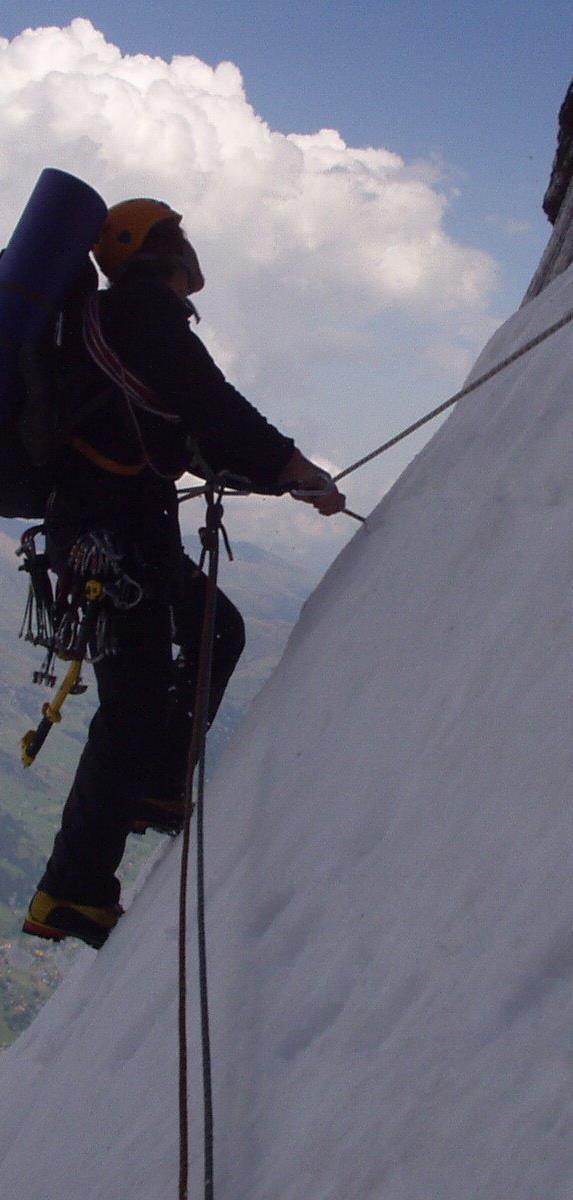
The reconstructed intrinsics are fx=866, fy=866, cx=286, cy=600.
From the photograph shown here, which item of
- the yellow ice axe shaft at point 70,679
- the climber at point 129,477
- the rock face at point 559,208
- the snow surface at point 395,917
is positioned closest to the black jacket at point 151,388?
the climber at point 129,477

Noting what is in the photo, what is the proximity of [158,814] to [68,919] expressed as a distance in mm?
804

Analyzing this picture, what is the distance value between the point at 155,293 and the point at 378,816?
2670 mm

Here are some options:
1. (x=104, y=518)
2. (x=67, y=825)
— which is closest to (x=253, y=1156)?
(x=67, y=825)

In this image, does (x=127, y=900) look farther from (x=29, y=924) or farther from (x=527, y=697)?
(x=527, y=697)

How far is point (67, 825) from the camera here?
4223 mm

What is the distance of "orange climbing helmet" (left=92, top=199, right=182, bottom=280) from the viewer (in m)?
4.25

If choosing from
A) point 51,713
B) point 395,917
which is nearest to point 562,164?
point 51,713

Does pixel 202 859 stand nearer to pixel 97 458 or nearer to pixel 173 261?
pixel 97 458

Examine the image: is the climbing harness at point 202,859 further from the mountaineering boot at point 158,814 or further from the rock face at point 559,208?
the rock face at point 559,208

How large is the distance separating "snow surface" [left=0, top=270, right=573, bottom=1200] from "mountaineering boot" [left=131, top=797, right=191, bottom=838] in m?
0.74

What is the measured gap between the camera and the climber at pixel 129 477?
3.97 meters

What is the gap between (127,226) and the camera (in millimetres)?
4254

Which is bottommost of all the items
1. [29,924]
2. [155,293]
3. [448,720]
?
[29,924]

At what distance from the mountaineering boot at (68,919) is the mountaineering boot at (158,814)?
543 millimetres
